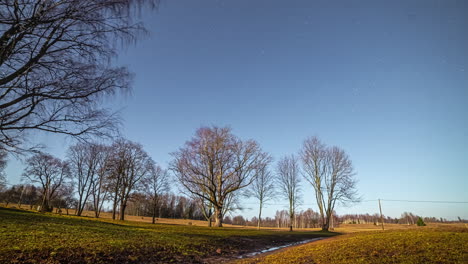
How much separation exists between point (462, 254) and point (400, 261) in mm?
1959

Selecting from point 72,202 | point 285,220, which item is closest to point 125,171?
point 72,202

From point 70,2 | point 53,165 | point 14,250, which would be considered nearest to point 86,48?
point 70,2

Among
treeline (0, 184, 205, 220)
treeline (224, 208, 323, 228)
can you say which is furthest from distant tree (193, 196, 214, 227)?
treeline (224, 208, 323, 228)

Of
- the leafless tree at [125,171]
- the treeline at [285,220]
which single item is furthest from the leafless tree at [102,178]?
the treeline at [285,220]

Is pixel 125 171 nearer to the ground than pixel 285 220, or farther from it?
farther from it

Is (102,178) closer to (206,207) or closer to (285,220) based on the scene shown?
(206,207)

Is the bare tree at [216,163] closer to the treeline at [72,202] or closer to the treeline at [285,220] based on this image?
the treeline at [72,202]

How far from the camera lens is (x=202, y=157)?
27703 mm

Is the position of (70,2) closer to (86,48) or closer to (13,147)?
(86,48)

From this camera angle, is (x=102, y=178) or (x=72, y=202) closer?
(x=102, y=178)

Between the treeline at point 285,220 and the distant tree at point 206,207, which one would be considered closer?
the distant tree at point 206,207

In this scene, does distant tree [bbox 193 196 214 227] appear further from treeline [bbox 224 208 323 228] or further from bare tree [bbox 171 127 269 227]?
treeline [bbox 224 208 323 228]

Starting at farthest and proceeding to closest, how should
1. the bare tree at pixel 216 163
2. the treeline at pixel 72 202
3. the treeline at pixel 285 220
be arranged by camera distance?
the treeline at pixel 285 220, the treeline at pixel 72 202, the bare tree at pixel 216 163

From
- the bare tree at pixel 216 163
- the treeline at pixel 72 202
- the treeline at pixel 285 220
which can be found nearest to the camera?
the bare tree at pixel 216 163
